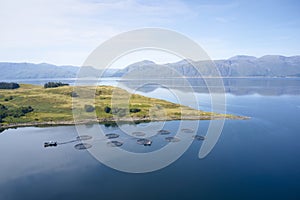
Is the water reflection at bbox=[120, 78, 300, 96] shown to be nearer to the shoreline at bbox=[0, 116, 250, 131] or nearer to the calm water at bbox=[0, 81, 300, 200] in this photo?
the shoreline at bbox=[0, 116, 250, 131]

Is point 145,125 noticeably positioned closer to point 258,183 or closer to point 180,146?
point 180,146

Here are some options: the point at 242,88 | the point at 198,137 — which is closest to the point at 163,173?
the point at 198,137

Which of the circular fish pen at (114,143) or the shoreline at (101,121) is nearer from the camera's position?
the circular fish pen at (114,143)

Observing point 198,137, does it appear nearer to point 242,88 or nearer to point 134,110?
point 134,110

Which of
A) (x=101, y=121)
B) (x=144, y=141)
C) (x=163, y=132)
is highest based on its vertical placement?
(x=101, y=121)

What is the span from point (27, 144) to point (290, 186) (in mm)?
27320

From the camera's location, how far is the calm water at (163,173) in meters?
17.8

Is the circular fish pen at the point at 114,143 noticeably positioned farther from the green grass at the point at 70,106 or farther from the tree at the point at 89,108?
the tree at the point at 89,108

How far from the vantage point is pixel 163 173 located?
835 inches

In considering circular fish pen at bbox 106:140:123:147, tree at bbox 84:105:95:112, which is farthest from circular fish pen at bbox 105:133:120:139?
tree at bbox 84:105:95:112

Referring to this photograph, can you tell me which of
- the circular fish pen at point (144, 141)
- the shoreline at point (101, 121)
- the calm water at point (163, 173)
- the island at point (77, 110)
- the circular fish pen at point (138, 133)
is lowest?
the calm water at point (163, 173)

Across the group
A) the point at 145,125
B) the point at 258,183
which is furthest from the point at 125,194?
the point at 145,125

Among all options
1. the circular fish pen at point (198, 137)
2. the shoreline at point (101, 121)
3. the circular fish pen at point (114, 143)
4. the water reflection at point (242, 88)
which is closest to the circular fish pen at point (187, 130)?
the circular fish pen at point (198, 137)

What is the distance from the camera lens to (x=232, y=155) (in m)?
24.9
